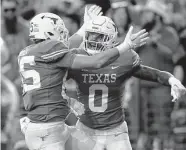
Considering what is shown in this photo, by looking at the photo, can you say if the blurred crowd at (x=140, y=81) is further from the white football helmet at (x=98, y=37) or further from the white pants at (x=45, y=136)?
the white pants at (x=45, y=136)

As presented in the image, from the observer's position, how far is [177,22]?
8719 mm

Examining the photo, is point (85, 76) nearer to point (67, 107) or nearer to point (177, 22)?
point (67, 107)

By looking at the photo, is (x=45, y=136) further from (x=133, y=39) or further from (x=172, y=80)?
(x=172, y=80)

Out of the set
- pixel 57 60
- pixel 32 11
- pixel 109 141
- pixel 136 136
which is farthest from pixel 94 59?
pixel 32 11

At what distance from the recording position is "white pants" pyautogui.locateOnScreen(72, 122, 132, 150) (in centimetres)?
575

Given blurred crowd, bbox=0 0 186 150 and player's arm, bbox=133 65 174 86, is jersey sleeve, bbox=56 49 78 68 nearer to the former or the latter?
player's arm, bbox=133 65 174 86

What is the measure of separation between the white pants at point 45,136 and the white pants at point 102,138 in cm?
30

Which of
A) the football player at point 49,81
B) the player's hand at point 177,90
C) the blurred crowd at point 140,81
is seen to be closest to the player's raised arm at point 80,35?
the football player at point 49,81

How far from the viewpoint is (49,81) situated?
17.8 feet

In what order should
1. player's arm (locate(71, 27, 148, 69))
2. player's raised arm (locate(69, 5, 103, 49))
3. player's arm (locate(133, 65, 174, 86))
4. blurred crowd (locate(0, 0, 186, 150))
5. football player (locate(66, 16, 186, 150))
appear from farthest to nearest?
blurred crowd (locate(0, 0, 186, 150)), player's raised arm (locate(69, 5, 103, 49)), player's arm (locate(133, 65, 174, 86)), football player (locate(66, 16, 186, 150)), player's arm (locate(71, 27, 148, 69))

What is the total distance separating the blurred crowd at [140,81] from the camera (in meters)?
7.91

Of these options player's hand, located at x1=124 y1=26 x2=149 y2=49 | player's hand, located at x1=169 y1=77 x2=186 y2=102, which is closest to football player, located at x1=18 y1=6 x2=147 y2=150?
player's hand, located at x1=124 y1=26 x2=149 y2=49

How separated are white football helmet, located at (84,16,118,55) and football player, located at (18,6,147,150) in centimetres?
35

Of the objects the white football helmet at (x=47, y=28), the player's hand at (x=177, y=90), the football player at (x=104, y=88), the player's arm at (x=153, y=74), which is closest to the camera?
the white football helmet at (x=47, y=28)
